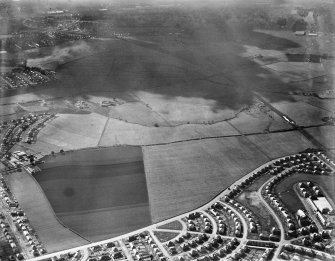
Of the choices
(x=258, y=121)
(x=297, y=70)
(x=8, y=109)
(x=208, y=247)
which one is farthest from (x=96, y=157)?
(x=297, y=70)

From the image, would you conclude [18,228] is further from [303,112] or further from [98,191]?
[303,112]

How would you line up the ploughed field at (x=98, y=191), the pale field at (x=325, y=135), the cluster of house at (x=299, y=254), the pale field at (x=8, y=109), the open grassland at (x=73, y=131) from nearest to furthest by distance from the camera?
1. the cluster of house at (x=299, y=254)
2. the ploughed field at (x=98, y=191)
3. the open grassland at (x=73, y=131)
4. the pale field at (x=325, y=135)
5. the pale field at (x=8, y=109)

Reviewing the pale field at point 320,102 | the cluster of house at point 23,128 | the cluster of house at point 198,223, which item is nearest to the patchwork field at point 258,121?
the pale field at point 320,102

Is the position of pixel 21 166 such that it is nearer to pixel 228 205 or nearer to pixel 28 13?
pixel 228 205

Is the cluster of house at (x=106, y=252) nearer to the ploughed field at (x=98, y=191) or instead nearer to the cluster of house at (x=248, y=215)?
the ploughed field at (x=98, y=191)

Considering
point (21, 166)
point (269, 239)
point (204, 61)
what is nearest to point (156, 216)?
point (269, 239)

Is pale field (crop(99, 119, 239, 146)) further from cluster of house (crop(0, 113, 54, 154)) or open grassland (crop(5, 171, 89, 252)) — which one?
open grassland (crop(5, 171, 89, 252))
